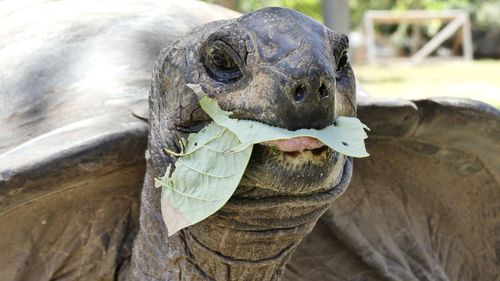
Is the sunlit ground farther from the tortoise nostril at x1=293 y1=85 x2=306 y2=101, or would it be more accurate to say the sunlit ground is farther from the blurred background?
the tortoise nostril at x1=293 y1=85 x2=306 y2=101

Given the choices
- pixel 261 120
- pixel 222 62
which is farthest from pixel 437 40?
pixel 261 120

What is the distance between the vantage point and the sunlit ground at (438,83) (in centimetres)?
895

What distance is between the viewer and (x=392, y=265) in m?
2.89

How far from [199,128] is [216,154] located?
0.32ft

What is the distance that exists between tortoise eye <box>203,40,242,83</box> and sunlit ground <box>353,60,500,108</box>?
5861 millimetres

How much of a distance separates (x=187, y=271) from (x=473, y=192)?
1207 millimetres

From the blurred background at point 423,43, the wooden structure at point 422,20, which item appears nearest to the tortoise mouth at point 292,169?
the blurred background at point 423,43

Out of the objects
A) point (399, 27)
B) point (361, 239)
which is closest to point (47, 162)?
point (361, 239)

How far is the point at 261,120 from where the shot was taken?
5.24ft

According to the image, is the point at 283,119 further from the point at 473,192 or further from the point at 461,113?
the point at 473,192

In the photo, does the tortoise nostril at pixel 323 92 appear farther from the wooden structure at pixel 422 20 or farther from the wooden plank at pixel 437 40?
the wooden plank at pixel 437 40

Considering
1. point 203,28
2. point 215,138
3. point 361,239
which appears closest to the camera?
point 215,138

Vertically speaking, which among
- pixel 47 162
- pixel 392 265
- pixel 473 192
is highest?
pixel 47 162

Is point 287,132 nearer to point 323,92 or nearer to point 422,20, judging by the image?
point 323,92
